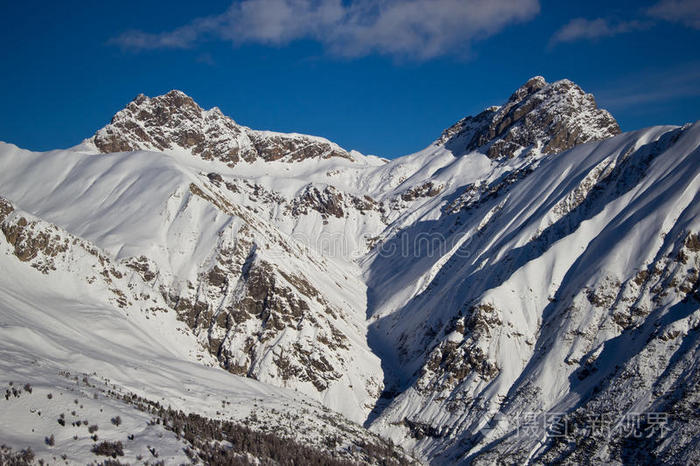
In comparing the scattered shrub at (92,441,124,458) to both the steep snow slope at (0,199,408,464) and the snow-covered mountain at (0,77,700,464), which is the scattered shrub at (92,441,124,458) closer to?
the steep snow slope at (0,199,408,464)

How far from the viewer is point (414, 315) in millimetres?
135000

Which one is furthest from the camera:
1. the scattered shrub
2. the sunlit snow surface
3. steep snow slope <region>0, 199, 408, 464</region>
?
the sunlit snow surface

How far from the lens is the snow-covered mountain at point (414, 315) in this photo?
85000 millimetres

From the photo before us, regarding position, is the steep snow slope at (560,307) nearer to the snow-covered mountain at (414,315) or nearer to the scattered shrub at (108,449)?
the snow-covered mountain at (414,315)

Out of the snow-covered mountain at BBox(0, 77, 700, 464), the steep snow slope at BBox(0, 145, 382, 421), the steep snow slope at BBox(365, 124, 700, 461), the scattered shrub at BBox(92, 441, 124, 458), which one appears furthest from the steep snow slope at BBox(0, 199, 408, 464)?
the steep snow slope at BBox(365, 124, 700, 461)

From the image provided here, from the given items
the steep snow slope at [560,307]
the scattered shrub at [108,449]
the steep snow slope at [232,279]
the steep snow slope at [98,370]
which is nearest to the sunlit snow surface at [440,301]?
the steep snow slope at [560,307]

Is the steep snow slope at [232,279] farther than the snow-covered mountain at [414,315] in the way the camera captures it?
Yes

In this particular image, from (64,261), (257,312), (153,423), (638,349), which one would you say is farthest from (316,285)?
(153,423)

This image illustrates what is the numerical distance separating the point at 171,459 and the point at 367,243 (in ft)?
494

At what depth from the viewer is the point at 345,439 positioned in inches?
3147

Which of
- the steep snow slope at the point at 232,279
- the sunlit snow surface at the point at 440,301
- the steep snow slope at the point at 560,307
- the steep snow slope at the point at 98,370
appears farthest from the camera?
the steep snow slope at the point at 232,279

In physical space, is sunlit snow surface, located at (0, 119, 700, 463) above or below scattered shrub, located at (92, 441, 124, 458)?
above

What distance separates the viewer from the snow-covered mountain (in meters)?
85.0

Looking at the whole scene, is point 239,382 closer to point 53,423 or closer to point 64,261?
point 64,261
